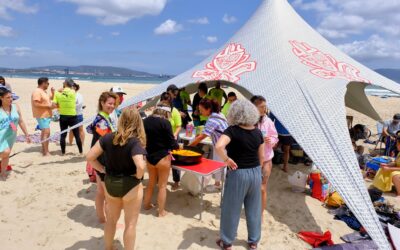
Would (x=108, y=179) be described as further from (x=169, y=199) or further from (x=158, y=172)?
(x=169, y=199)

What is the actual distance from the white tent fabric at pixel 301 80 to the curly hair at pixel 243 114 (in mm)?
1057

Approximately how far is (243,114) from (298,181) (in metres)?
2.39

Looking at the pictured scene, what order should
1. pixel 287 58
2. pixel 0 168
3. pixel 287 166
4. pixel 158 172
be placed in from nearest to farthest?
pixel 158 172 → pixel 0 168 → pixel 287 58 → pixel 287 166

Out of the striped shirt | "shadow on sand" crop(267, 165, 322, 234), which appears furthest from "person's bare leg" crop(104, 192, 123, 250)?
"shadow on sand" crop(267, 165, 322, 234)

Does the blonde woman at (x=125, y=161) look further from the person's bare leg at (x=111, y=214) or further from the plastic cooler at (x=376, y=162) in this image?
the plastic cooler at (x=376, y=162)

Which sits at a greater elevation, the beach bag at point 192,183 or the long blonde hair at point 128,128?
the long blonde hair at point 128,128

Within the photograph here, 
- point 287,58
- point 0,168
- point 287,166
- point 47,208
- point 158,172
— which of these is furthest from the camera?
point 287,166

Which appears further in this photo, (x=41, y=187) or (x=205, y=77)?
(x=205, y=77)

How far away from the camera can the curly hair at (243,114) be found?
8.63ft

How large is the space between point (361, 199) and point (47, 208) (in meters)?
3.56

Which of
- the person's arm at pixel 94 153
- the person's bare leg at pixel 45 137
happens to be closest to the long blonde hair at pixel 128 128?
the person's arm at pixel 94 153

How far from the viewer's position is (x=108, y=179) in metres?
2.40

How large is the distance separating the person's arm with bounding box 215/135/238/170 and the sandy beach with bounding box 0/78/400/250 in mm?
978

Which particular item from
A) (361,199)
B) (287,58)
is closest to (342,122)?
(361,199)
